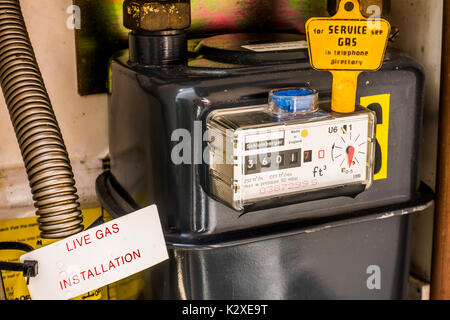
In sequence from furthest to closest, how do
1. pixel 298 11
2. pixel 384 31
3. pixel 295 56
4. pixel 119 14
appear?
pixel 298 11
pixel 119 14
pixel 295 56
pixel 384 31

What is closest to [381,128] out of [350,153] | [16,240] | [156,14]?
[350,153]

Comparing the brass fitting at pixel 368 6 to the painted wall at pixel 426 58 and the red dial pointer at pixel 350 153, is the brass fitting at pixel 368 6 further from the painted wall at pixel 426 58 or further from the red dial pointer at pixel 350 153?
the red dial pointer at pixel 350 153

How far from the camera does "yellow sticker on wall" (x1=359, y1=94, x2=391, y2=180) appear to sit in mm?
905

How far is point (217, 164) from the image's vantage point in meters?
0.81

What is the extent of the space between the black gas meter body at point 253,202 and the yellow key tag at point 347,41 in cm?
7

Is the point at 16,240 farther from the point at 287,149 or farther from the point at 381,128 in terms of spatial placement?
the point at 381,128

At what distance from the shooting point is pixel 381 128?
0.92 m

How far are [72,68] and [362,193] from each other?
1.70ft

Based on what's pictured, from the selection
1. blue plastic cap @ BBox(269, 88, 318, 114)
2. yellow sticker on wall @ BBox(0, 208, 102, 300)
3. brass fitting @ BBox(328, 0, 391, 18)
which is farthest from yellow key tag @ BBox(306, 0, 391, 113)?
yellow sticker on wall @ BBox(0, 208, 102, 300)

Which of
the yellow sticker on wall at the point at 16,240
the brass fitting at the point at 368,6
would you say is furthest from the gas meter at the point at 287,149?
the yellow sticker on wall at the point at 16,240

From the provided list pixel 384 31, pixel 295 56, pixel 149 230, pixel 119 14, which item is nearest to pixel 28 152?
pixel 149 230

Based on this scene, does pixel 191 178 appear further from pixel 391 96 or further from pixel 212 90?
pixel 391 96

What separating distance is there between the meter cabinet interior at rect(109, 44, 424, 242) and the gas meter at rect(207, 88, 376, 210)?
0.04ft

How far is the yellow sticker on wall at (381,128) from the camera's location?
0.90m
